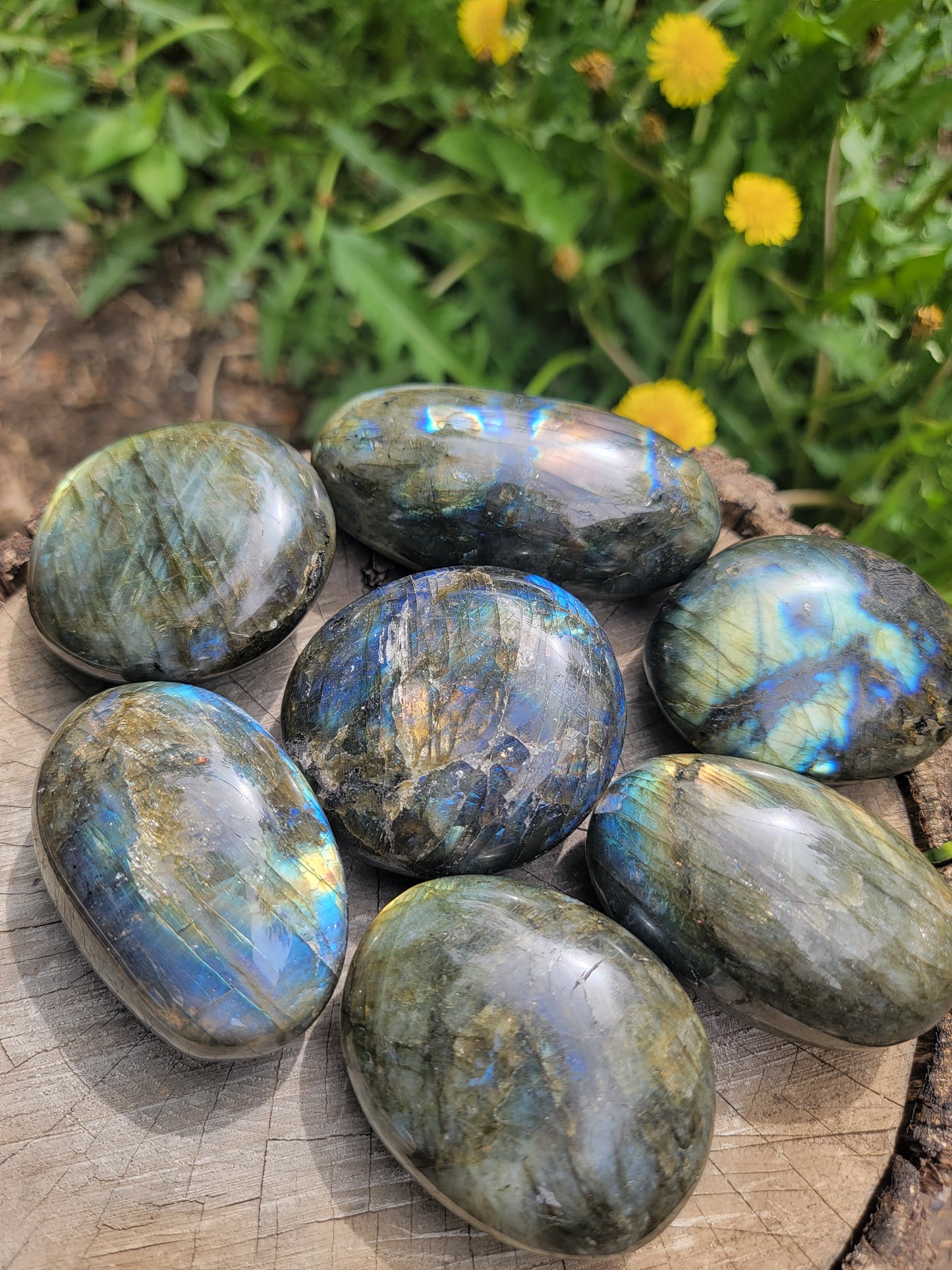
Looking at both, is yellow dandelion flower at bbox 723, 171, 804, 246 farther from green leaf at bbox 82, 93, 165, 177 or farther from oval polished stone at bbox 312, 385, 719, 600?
green leaf at bbox 82, 93, 165, 177

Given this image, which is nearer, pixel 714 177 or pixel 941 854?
pixel 941 854

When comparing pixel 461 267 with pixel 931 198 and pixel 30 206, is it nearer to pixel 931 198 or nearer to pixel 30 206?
pixel 931 198

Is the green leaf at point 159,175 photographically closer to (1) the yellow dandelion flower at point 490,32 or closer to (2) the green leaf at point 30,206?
(2) the green leaf at point 30,206

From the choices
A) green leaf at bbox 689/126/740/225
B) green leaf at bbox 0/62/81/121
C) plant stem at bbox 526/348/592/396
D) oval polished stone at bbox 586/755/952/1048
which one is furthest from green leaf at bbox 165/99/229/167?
oval polished stone at bbox 586/755/952/1048

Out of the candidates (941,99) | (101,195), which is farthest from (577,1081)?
(101,195)

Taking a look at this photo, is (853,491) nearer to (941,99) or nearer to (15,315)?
(941,99)

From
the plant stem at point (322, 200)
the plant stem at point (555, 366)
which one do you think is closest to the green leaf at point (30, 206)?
the plant stem at point (322, 200)

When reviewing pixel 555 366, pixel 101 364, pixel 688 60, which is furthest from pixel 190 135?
pixel 688 60
